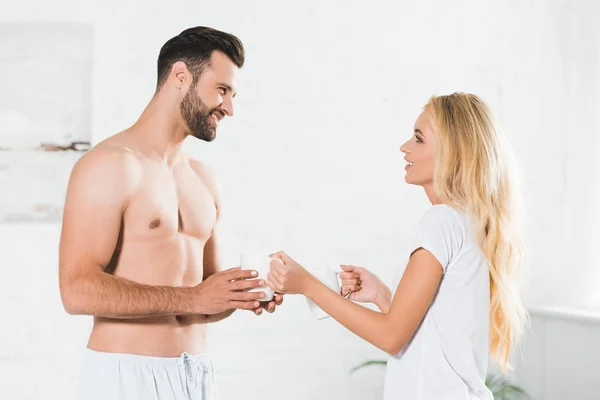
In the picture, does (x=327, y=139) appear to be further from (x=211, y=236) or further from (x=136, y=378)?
(x=136, y=378)

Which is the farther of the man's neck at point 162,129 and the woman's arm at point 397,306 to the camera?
the man's neck at point 162,129

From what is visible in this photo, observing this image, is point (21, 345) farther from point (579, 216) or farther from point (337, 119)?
point (579, 216)

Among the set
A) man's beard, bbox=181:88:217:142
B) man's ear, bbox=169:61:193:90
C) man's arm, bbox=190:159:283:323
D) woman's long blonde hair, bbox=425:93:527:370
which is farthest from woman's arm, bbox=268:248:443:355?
man's ear, bbox=169:61:193:90

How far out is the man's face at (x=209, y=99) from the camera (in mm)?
1981

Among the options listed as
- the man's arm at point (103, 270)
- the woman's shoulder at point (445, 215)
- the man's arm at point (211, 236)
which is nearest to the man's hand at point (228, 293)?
the man's arm at point (103, 270)

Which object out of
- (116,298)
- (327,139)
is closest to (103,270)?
(116,298)

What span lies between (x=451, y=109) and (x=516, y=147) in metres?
1.79

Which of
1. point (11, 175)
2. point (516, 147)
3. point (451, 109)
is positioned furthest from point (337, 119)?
point (451, 109)

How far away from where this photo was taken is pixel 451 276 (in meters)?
1.63

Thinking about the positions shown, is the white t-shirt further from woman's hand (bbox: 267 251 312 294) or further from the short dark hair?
the short dark hair

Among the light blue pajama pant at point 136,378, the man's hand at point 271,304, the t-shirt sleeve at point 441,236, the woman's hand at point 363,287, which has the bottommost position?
the light blue pajama pant at point 136,378

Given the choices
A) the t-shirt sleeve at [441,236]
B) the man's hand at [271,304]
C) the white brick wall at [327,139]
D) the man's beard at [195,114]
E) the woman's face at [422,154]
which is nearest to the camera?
the t-shirt sleeve at [441,236]

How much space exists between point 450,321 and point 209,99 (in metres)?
0.84

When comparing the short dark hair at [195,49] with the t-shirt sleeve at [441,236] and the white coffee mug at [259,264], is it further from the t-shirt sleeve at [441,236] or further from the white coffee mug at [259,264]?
the t-shirt sleeve at [441,236]
